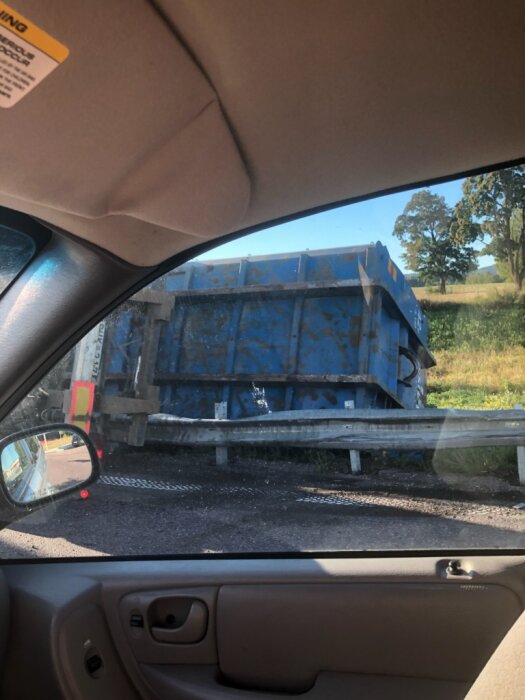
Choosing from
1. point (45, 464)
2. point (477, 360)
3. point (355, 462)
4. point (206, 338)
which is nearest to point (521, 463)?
point (477, 360)

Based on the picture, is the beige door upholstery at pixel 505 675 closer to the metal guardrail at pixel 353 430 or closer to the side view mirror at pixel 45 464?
the metal guardrail at pixel 353 430

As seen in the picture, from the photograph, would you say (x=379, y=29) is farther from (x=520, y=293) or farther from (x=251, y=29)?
(x=520, y=293)

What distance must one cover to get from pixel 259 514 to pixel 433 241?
3.92 ft

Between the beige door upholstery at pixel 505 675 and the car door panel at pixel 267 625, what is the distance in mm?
672

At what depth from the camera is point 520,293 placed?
1.89 m

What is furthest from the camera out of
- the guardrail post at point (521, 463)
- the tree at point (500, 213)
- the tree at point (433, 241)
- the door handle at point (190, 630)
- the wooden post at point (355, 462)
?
the wooden post at point (355, 462)

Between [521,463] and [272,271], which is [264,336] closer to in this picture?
[272,271]

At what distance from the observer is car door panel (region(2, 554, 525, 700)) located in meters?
1.90

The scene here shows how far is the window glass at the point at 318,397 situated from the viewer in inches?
76.5

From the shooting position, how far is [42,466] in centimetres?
204

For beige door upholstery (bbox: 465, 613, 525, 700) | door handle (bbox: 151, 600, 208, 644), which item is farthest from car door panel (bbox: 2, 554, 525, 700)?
beige door upholstery (bbox: 465, 613, 525, 700)

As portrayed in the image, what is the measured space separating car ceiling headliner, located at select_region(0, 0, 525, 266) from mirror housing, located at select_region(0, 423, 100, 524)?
0.72 metres

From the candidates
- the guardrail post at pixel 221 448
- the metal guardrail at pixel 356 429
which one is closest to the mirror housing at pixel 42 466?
the metal guardrail at pixel 356 429

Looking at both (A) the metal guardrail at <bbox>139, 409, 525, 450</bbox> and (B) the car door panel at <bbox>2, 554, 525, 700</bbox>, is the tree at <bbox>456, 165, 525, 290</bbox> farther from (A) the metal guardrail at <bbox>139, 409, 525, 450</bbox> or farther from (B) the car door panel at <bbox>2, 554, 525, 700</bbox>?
(B) the car door panel at <bbox>2, 554, 525, 700</bbox>
